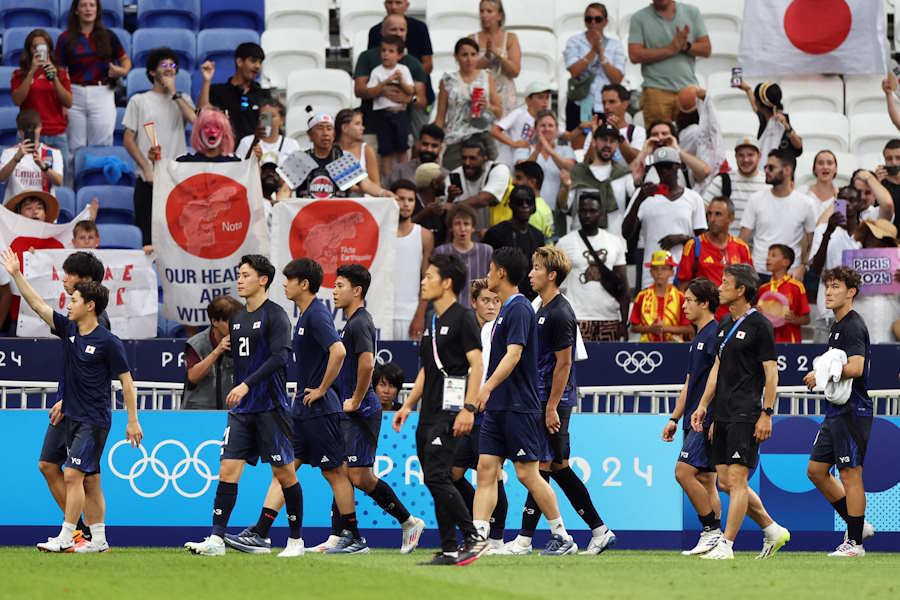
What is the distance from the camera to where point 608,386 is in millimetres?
14852

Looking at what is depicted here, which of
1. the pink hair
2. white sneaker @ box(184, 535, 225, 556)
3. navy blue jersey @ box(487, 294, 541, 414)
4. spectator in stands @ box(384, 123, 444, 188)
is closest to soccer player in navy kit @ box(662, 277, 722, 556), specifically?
navy blue jersey @ box(487, 294, 541, 414)

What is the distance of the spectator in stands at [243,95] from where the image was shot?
17922 millimetres

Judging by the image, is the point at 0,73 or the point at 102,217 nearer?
the point at 102,217

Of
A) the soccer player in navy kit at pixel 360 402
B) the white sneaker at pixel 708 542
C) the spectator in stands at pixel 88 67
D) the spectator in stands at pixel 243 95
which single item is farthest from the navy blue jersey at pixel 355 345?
the spectator in stands at pixel 88 67

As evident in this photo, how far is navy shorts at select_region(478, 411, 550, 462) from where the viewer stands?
425 inches

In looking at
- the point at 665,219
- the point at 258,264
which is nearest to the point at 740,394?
the point at 258,264

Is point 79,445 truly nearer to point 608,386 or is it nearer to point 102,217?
point 608,386

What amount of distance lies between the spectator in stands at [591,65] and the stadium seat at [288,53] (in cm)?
403

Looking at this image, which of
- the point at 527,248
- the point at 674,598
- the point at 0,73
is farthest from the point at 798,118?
the point at 674,598

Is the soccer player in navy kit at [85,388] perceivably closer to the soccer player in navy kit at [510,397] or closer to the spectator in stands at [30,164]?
the soccer player in navy kit at [510,397]

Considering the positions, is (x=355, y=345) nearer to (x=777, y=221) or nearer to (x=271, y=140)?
(x=271, y=140)

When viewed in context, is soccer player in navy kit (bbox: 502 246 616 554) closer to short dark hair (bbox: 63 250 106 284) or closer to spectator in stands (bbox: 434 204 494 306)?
short dark hair (bbox: 63 250 106 284)

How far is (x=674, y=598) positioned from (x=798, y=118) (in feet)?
47.0

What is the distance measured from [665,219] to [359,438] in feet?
19.6
